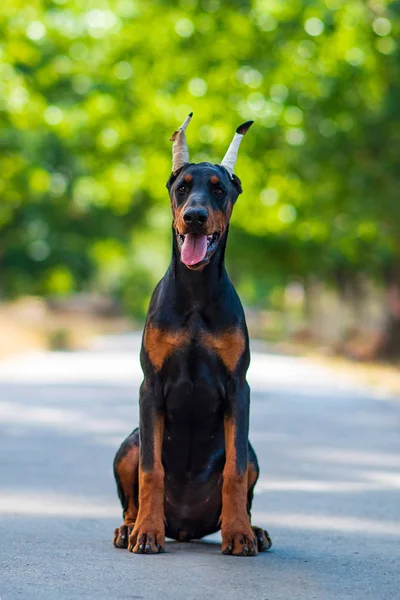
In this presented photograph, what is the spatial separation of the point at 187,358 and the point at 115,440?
24.0 ft

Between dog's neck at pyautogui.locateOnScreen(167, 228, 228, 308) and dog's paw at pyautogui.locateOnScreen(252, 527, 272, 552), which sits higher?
dog's neck at pyautogui.locateOnScreen(167, 228, 228, 308)

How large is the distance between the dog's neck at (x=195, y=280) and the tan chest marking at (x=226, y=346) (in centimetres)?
17

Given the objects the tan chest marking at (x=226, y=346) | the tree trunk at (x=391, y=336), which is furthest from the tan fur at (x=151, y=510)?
the tree trunk at (x=391, y=336)

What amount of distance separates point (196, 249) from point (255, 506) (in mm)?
3143

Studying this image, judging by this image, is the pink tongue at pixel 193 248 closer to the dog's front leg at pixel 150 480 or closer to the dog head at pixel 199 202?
the dog head at pixel 199 202

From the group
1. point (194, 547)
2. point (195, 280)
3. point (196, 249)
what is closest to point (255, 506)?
point (194, 547)

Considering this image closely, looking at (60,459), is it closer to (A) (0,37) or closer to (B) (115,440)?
(B) (115,440)

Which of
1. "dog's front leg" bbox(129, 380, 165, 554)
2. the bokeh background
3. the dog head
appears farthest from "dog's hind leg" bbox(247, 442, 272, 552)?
the bokeh background

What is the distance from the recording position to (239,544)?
6.04 m

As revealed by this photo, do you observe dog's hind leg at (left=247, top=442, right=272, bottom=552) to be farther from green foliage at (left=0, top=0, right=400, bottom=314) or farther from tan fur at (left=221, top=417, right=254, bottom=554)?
green foliage at (left=0, top=0, right=400, bottom=314)

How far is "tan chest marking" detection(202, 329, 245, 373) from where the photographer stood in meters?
6.12

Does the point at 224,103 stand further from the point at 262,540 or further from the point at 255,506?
the point at 262,540

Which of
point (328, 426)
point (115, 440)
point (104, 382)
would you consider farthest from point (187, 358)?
point (104, 382)

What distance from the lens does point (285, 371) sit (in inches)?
1083
